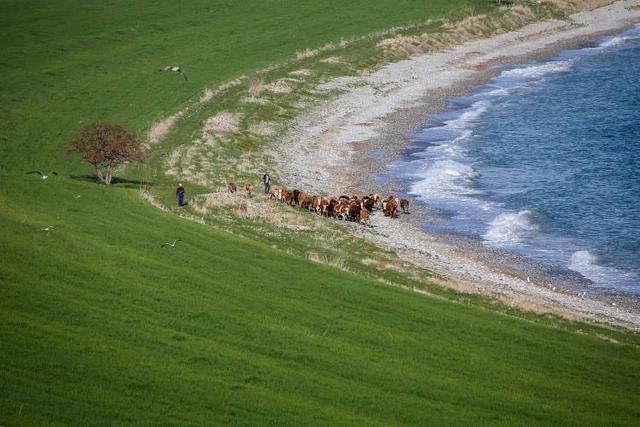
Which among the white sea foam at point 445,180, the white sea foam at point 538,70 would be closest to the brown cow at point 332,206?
the white sea foam at point 445,180

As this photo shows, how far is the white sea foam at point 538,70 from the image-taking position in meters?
106

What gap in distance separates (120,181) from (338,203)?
13.6 metres

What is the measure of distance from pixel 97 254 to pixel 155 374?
37.9ft

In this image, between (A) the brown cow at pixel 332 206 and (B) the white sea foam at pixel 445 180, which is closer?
(A) the brown cow at pixel 332 206

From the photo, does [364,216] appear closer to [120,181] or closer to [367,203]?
[367,203]

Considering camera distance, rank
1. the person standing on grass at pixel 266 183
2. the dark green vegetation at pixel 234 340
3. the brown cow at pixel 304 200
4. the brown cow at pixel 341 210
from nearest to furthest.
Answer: the dark green vegetation at pixel 234 340 < the brown cow at pixel 341 210 < the brown cow at pixel 304 200 < the person standing on grass at pixel 266 183

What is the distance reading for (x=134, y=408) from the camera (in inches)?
1062

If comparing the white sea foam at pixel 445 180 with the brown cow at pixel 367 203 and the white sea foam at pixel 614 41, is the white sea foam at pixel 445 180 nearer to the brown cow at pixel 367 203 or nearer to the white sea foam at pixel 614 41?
the brown cow at pixel 367 203

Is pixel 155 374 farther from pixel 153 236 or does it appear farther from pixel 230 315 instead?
pixel 153 236

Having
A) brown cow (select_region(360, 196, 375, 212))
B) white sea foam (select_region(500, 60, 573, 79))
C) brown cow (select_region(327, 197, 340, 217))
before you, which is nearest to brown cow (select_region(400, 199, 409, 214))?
brown cow (select_region(360, 196, 375, 212))

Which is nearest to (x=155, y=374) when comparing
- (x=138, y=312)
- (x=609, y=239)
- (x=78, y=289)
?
(x=138, y=312)

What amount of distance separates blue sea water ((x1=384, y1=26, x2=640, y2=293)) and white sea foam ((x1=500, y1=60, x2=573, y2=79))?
11 cm

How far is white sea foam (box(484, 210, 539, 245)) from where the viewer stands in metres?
59.1

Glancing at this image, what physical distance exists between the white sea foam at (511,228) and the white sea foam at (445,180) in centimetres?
582
